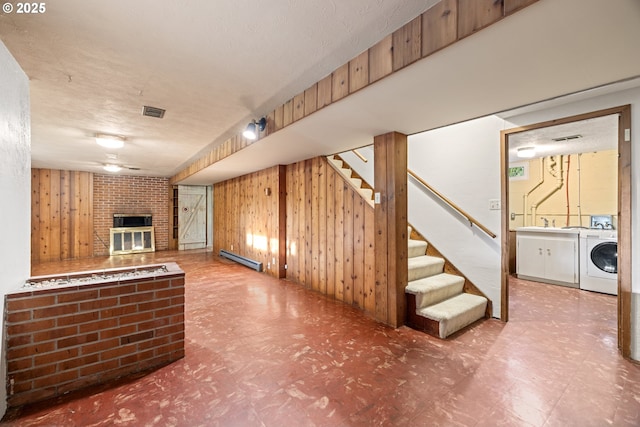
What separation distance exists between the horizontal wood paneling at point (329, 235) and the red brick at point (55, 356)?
2.63 meters

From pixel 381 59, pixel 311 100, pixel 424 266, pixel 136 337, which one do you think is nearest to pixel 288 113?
pixel 311 100

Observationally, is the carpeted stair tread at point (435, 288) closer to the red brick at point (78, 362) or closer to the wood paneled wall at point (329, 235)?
the wood paneled wall at point (329, 235)

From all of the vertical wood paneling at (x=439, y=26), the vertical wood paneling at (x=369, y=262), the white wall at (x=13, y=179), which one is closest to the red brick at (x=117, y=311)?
the white wall at (x=13, y=179)

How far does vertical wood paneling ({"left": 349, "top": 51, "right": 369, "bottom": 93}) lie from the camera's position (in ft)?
5.65

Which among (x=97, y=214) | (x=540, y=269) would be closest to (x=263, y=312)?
(x=540, y=269)

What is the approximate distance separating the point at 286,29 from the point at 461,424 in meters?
2.44

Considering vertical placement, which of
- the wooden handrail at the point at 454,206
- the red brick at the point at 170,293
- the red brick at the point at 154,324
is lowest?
the red brick at the point at 154,324

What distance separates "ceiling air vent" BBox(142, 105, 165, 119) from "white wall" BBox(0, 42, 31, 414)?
87cm

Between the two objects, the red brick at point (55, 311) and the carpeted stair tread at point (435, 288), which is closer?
the red brick at point (55, 311)

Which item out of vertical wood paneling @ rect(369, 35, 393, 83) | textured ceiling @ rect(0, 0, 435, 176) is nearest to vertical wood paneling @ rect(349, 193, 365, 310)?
textured ceiling @ rect(0, 0, 435, 176)

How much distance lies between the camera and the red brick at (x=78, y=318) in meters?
1.71

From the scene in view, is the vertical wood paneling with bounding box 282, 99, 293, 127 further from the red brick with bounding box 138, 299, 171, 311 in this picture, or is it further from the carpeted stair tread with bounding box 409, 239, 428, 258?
the carpeted stair tread with bounding box 409, 239, 428, 258

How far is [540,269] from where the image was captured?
14.6 ft

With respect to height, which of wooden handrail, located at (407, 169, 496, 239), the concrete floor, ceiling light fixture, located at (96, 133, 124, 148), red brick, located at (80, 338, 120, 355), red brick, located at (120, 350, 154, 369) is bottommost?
the concrete floor
